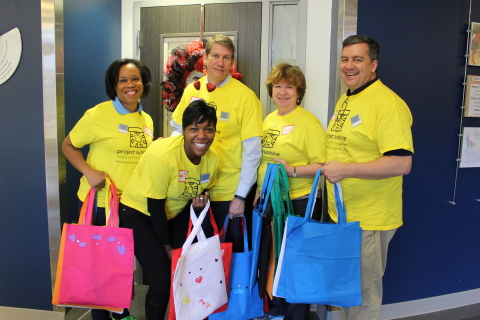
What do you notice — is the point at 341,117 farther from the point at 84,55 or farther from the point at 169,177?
the point at 84,55

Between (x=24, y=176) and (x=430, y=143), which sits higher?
(x=430, y=143)

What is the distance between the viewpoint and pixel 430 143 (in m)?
2.31

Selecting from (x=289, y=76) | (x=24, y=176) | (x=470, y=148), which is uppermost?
(x=289, y=76)

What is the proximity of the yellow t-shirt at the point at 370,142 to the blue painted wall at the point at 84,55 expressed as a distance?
169 centimetres

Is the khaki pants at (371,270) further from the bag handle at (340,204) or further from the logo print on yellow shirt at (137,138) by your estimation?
the logo print on yellow shirt at (137,138)

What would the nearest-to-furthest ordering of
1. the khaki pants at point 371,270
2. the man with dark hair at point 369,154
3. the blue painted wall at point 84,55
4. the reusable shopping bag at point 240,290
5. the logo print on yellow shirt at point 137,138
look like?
the man with dark hair at point 369,154 → the khaki pants at point 371,270 → the reusable shopping bag at point 240,290 → the logo print on yellow shirt at point 137,138 → the blue painted wall at point 84,55

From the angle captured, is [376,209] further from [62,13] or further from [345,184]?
[62,13]

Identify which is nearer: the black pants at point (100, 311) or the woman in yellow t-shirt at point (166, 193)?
the woman in yellow t-shirt at point (166, 193)

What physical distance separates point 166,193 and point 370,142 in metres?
1.02

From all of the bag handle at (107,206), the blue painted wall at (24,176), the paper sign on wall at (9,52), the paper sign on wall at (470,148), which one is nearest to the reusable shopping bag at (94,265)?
the bag handle at (107,206)

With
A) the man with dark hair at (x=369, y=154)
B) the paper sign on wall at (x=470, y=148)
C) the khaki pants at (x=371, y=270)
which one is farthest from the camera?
the paper sign on wall at (x=470, y=148)

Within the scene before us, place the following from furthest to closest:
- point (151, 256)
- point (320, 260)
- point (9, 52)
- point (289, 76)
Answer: point (9, 52), point (289, 76), point (151, 256), point (320, 260)

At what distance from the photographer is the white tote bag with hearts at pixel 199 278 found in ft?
5.31

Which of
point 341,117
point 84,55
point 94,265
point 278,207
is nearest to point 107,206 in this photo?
point 94,265
